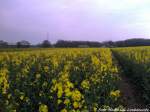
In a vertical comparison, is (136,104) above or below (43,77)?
below

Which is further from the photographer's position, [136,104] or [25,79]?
[136,104]

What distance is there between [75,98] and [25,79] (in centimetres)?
391

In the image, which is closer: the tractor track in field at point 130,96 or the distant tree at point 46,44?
the tractor track in field at point 130,96

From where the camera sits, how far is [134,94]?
1304 cm

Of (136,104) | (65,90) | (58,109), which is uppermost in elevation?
(65,90)

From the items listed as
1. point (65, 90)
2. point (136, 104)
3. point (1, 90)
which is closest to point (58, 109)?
point (65, 90)

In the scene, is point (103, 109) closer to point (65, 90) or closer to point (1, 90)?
point (65, 90)

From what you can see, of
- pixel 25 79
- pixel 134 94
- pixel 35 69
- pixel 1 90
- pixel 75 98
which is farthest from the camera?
pixel 134 94

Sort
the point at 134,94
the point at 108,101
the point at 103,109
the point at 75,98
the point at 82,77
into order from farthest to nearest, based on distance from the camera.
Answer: the point at 134,94, the point at 82,77, the point at 108,101, the point at 103,109, the point at 75,98

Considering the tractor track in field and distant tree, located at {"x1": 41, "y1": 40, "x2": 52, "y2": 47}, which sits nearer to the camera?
the tractor track in field

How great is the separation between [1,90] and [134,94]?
6671mm

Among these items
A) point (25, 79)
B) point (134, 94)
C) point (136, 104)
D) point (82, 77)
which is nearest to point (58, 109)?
point (25, 79)

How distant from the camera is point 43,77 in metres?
9.85

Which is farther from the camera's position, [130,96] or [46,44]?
[46,44]
